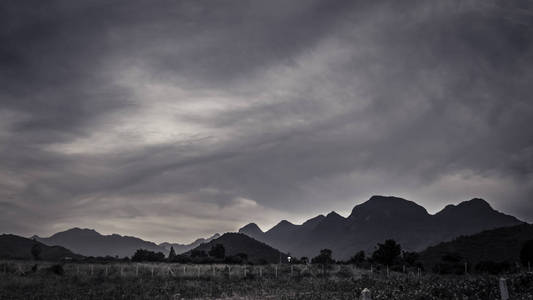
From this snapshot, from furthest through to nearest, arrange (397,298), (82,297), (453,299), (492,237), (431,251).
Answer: (431,251)
(492,237)
(82,297)
(397,298)
(453,299)

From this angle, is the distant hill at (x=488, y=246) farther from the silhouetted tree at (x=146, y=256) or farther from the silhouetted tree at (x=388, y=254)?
the silhouetted tree at (x=146, y=256)

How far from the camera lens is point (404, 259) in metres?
100

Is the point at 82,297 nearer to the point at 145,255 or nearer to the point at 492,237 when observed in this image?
the point at 145,255

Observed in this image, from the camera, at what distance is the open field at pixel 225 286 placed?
21641mm

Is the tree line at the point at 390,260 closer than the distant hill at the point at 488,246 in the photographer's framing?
Yes

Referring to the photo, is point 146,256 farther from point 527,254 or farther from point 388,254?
point 527,254

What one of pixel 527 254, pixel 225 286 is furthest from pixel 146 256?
pixel 527 254

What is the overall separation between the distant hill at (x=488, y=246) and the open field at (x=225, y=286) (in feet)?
220

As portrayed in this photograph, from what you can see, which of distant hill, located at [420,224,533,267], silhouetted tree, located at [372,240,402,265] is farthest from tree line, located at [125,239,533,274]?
distant hill, located at [420,224,533,267]

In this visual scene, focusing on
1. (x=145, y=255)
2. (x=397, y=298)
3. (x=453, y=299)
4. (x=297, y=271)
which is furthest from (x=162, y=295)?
(x=145, y=255)

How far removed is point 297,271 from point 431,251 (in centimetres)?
8821

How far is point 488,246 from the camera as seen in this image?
390 feet

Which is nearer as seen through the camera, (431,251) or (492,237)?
(492,237)

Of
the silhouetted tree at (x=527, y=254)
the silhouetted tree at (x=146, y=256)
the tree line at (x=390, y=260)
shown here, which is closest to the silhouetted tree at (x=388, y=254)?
the tree line at (x=390, y=260)
